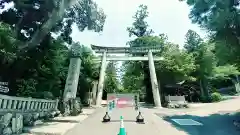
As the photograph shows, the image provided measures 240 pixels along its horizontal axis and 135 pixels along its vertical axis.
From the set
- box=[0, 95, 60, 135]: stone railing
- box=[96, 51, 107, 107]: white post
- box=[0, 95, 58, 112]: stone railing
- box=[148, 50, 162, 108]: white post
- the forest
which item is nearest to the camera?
box=[0, 95, 60, 135]: stone railing

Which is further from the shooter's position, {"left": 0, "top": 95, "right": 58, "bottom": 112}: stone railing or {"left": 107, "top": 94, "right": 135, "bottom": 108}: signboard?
{"left": 107, "top": 94, "right": 135, "bottom": 108}: signboard

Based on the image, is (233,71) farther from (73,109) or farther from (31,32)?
(31,32)

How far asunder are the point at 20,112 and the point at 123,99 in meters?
3.89

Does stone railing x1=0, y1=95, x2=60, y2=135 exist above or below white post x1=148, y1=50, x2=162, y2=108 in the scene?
below

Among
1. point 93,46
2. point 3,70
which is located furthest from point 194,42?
point 3,70

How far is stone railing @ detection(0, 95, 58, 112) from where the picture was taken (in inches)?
231

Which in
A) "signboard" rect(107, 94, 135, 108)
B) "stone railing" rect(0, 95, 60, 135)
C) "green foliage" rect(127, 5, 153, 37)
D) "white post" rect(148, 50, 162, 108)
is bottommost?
"stone railing" rect(0, 95, 60, 135)

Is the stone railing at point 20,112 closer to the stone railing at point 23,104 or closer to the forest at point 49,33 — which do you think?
the stone railing at point 23,104

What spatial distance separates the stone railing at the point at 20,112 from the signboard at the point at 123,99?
10.0 ft

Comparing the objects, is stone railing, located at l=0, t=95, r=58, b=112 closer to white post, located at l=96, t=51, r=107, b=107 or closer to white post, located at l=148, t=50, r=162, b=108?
→ white post, located at l=96, t=51, r=107, b=107

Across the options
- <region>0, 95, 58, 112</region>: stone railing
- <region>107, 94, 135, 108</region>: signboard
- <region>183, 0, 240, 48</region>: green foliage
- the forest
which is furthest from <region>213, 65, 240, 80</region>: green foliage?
<region>0, 95, 58, 112</region>: stone railing

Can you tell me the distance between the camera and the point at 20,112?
6.71 m

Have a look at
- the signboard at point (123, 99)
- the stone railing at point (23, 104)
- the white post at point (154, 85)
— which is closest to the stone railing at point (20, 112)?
the stone railing at point (23, 104)

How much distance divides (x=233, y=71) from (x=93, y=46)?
1668cm
